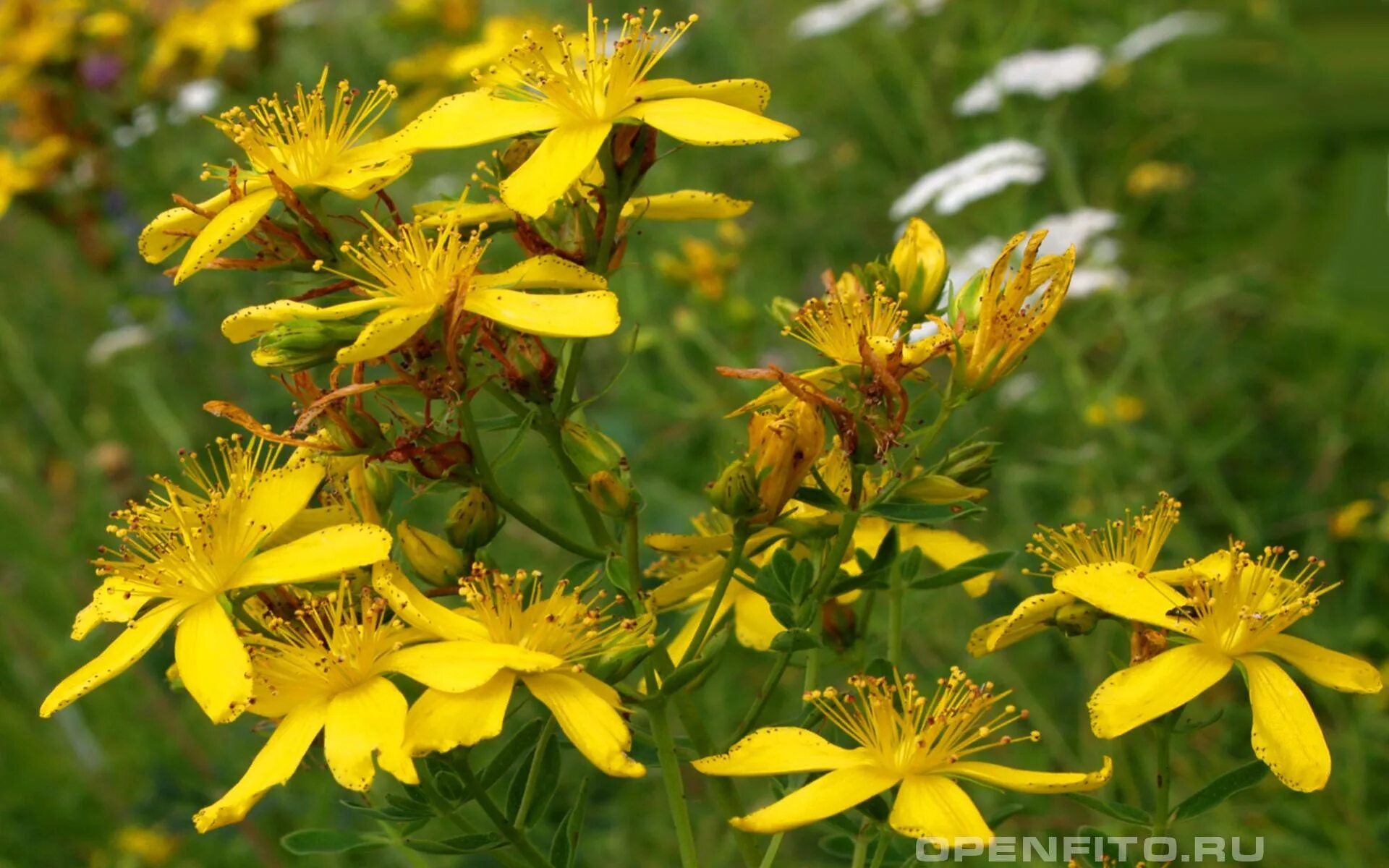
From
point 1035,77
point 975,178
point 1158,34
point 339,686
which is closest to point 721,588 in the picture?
point 339,686

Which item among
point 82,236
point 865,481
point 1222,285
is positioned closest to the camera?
point 865,481

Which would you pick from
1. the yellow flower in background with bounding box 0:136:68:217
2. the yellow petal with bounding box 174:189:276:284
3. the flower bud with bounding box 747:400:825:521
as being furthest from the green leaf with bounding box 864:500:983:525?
the yellow flower in background with bounding box 0:136:68:217

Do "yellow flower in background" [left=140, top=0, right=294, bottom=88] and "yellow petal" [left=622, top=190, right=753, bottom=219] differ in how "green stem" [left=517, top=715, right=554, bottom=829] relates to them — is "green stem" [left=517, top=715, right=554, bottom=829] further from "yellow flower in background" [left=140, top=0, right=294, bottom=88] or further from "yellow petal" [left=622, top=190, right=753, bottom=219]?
"yellow flower in background" [left=140, top=0, right=294, bottom=88]

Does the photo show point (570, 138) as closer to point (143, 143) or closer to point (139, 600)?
point (139, 600)

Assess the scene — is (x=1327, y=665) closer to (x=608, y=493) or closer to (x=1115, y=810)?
(x=1115, y=810)

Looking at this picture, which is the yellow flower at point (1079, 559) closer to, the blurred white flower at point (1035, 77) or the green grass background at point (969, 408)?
the green grass background at point (969, 408)

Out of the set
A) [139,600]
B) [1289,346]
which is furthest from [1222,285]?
[139,600]

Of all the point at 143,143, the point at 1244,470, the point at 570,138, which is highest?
the point at 143,143

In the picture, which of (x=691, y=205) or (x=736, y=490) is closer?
(x=736, y=490)
